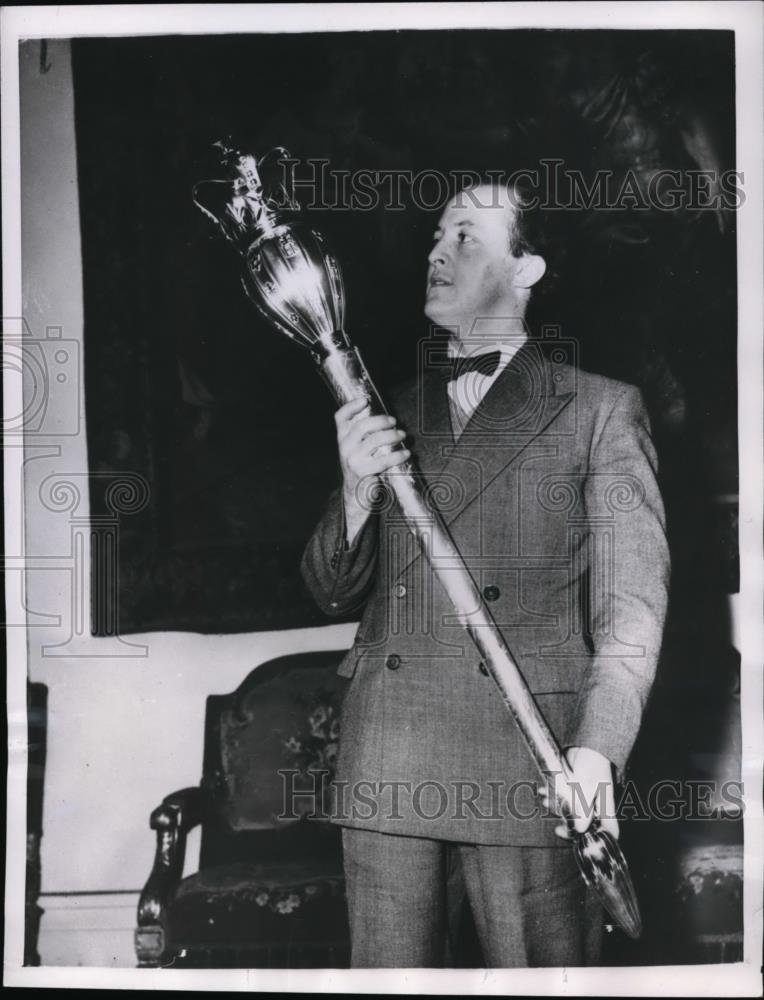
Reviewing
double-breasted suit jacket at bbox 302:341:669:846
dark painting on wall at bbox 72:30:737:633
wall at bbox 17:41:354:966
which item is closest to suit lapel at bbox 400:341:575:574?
double-breasted suit jacket at bbox 302:341:669:846

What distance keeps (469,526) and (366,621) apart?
0.25 meters

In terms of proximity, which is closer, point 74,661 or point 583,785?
point 583,785

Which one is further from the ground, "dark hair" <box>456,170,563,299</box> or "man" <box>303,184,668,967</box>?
"dark hair" <box>456,170,563,299</box>

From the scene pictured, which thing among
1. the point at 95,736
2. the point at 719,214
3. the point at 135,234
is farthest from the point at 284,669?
the point at 719,214

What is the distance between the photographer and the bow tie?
5.76 feet

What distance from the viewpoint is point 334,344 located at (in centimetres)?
178

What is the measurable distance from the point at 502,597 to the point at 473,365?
1.35 feet

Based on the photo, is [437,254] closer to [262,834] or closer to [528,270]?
[528,270]

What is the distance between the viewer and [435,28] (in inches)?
71.6

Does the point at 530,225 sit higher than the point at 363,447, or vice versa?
the point at 530,225

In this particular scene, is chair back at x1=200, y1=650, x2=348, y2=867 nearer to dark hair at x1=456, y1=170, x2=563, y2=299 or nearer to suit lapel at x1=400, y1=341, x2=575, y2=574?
suit lapel at x1=400, y1=341, x2=575, y2=574

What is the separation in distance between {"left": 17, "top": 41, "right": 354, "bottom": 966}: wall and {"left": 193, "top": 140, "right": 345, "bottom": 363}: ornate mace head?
11.3 inches

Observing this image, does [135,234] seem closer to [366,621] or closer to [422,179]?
[422,179]

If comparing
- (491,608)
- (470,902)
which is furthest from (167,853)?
(491,608)
